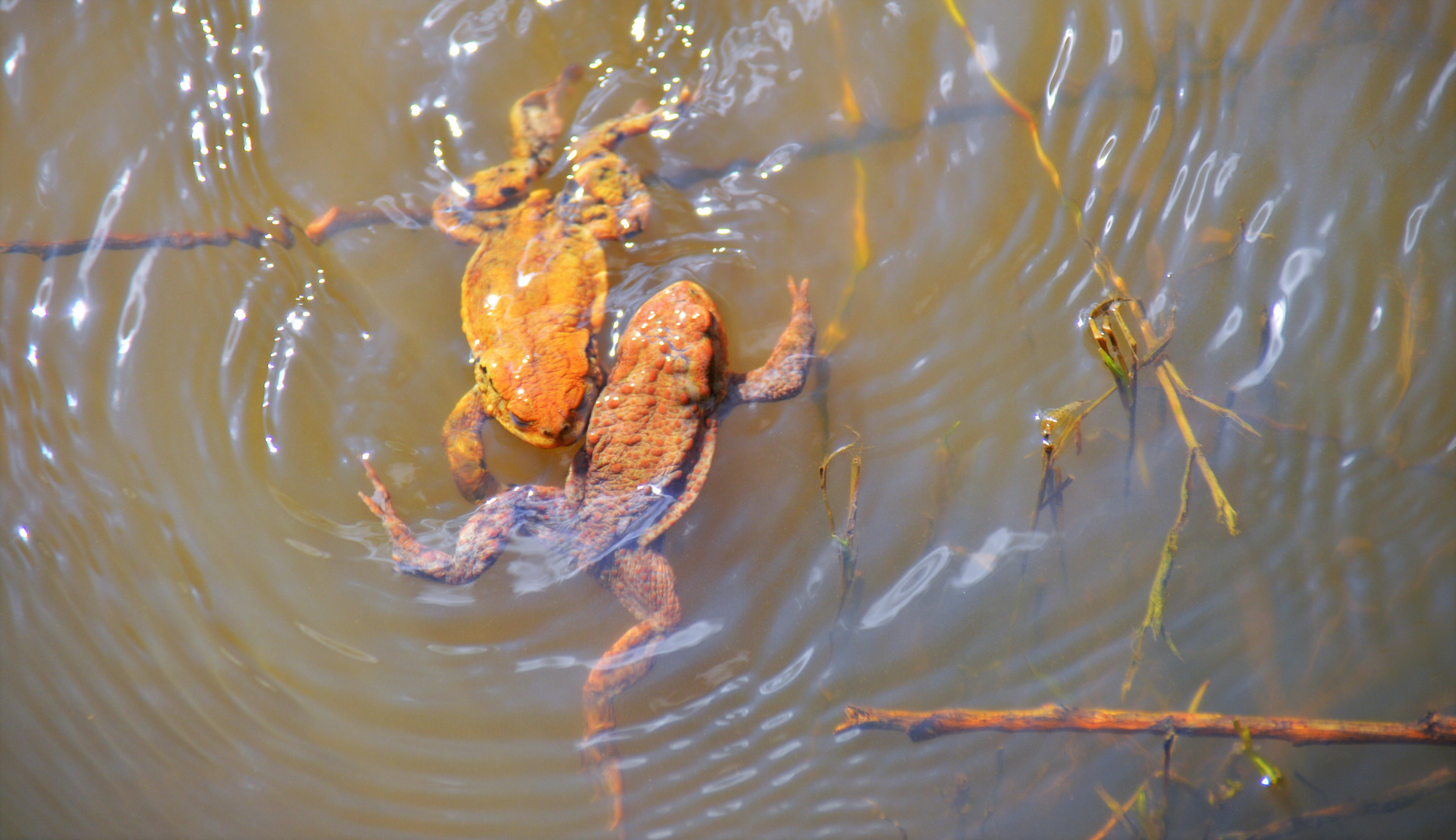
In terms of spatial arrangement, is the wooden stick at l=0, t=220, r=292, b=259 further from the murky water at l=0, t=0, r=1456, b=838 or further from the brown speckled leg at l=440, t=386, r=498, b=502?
the brown speckled leg at l=440, t=386, r=498, b=502

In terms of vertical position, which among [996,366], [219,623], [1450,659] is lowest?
[1450,659]

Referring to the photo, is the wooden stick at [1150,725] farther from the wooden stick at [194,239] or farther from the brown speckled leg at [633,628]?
the wooden stick at [194,239]

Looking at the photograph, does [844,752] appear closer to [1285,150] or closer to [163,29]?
[1285,150]

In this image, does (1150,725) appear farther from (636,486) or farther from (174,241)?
(174,241)

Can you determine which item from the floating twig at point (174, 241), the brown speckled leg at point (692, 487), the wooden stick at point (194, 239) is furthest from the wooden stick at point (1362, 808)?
the floating twig at point (174, 241)

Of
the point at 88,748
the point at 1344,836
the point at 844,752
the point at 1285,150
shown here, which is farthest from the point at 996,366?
the point at 88,748

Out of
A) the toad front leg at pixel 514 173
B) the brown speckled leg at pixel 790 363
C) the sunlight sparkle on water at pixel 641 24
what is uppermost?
the sunlight sparkle on water at pixel 641 24

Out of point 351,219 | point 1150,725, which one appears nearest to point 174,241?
point 351,219
